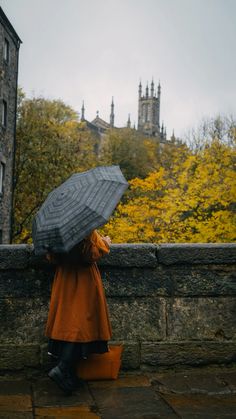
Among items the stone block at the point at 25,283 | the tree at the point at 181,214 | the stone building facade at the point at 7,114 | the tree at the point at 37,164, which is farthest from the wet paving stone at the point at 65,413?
the tree at the point at 37,164

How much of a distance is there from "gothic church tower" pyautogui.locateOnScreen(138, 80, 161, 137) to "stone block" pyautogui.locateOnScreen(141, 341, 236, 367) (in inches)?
4284

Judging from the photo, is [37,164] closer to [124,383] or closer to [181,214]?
[181,214]

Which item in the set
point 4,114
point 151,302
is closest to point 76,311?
point 151,302

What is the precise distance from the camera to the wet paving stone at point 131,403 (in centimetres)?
323

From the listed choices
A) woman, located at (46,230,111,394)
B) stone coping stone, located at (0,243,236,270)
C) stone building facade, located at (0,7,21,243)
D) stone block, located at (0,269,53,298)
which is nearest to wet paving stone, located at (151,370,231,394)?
woman, located at (46,230,111,394)

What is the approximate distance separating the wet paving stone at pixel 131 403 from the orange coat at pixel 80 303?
417 millimetres

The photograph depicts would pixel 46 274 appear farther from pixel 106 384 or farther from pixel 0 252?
pixel 106 384

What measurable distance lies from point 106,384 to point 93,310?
0.66 meters

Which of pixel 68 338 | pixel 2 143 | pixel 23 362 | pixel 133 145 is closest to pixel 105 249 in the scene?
pixel 68 338

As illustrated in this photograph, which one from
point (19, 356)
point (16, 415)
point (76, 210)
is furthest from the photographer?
point (19, 356)

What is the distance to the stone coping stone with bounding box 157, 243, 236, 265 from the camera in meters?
4.47

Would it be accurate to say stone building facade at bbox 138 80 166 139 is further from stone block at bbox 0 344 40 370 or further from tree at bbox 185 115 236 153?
stone block at bbox 0 344 40 370

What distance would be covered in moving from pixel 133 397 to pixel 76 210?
57.6 inches

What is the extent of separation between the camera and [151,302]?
449 centimetres
